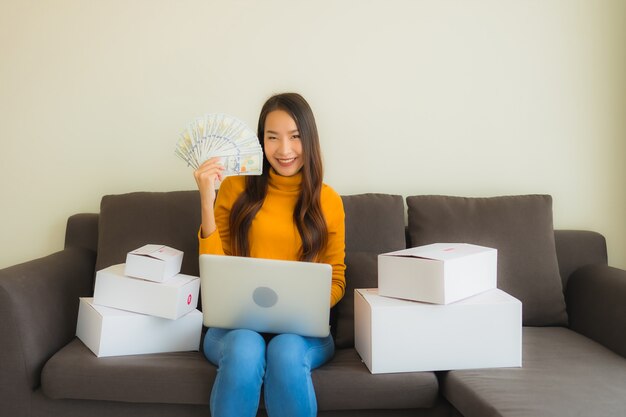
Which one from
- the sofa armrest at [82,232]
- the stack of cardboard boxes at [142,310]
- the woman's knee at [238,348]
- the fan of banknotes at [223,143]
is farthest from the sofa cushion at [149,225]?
the woman's knee at [238,348]

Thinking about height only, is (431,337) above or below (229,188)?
below

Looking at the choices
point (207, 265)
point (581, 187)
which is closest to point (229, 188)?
point (207, 265)

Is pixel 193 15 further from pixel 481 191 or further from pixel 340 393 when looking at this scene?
pixel 340 393

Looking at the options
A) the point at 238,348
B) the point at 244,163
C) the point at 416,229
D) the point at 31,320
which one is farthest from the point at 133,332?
the point at 416,229

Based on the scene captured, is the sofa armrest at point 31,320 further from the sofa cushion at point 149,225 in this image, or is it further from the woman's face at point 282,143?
the woman's face at point 282,143

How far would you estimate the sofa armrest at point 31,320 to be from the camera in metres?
1.59

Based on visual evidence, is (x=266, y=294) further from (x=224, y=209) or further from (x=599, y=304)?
(x=599, y=304)

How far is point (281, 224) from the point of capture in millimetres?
1852

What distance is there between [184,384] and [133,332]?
0.86ft

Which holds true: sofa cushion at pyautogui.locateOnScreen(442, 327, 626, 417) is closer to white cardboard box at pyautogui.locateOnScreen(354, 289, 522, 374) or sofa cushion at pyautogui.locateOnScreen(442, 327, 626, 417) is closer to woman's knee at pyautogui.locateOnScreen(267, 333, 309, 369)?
white cardboard box at pyautogui.locateOnScreen(354, 289, 522, 374)

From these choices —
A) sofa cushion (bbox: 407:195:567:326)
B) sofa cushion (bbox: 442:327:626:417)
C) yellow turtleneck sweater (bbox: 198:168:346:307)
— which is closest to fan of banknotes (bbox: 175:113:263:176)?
yellow turtleneck sweater (bbox: 198:168:346:307)

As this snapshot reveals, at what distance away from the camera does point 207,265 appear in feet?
4.97

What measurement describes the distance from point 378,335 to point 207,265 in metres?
0.52

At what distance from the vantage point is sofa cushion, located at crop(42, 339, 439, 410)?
5.08 ft
